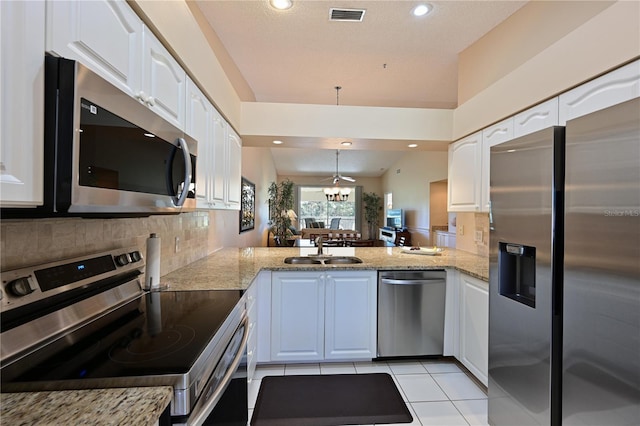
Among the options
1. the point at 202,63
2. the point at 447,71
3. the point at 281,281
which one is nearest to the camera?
the point at 202,63

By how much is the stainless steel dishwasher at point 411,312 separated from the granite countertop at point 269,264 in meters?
0.11

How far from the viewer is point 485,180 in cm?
261

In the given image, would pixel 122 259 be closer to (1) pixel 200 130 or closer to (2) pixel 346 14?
(1) pixel 200 130

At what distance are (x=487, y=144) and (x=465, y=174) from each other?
37 centimetres

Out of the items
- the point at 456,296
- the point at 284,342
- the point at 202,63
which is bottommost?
the point at 284,342

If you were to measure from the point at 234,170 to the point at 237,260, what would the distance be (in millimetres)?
820

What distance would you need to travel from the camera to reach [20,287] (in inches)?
39.3

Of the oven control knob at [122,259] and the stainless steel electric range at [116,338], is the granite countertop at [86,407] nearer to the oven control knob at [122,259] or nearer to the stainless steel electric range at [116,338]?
the stainless steel electric range at [116,338]

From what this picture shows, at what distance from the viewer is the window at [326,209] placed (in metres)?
12.0

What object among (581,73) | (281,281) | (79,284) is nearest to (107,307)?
(79,284)

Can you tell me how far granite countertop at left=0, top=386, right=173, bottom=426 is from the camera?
2.23 ft

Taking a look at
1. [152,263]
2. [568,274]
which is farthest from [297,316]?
[568,274]

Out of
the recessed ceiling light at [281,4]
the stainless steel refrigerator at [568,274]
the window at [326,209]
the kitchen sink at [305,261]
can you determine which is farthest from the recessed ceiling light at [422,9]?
the window at [326,209]

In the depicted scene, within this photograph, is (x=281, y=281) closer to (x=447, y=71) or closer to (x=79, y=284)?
(x=79, y=284)
